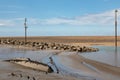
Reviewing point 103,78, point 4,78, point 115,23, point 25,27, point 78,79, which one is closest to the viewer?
point 4,78

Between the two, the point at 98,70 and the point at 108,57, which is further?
the point at 108,57

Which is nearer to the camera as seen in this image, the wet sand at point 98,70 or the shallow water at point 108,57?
the wet sand at point 98,70

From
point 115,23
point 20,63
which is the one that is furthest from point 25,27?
point 20,63

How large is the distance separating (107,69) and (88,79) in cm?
472

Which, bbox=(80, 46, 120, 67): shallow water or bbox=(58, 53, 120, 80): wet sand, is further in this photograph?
bbox=(80, 46, 120, 67): shallow water

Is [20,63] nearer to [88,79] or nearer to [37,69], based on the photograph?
[37,69]

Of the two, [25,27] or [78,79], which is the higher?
[25,27]

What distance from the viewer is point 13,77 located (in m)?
12.9

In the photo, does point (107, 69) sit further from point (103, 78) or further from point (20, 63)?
point (20, 63)

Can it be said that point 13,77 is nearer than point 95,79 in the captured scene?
Yes

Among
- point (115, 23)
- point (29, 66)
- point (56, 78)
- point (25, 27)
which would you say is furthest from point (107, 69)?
point (25, 27)

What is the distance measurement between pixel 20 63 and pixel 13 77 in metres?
6.31

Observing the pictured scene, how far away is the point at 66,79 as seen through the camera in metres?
13.3

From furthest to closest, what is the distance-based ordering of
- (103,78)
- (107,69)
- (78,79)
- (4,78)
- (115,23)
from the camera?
(115,23), (107,69), (103,78), (78,79), (4,78)
